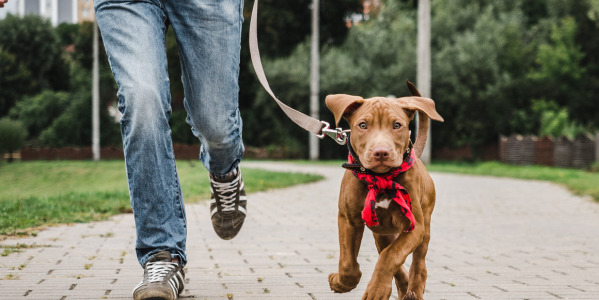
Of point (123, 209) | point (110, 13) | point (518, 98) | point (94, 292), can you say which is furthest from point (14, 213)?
point (518, 98)

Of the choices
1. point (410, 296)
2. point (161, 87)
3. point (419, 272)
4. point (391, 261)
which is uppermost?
point (161, 87)

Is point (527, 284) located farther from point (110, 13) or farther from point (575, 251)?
point (110, 13)

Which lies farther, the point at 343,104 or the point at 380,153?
the point at 343,104

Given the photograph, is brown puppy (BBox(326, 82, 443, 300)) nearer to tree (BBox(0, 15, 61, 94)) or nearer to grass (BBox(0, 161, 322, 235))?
grass (BBox(0, 161, 322, 235))

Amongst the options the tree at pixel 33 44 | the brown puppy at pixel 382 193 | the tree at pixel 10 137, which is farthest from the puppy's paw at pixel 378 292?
the tree at pixel 33 44

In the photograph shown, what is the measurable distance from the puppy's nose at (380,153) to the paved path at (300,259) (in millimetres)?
1319

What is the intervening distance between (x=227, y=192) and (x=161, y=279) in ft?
3.24

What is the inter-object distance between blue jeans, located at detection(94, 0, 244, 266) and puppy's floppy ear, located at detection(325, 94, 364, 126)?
76 cm

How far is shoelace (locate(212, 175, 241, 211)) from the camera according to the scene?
402 cm

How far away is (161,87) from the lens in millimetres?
3295

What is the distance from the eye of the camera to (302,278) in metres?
4.33

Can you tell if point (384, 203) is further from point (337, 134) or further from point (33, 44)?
point (33, 44)

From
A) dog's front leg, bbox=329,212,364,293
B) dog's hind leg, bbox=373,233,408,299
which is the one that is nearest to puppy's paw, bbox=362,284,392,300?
dog's front leg, bbox=329,212,364,293

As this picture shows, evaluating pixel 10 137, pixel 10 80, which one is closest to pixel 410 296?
pixel 10 137
